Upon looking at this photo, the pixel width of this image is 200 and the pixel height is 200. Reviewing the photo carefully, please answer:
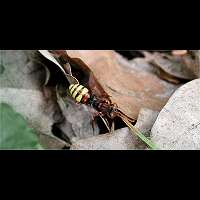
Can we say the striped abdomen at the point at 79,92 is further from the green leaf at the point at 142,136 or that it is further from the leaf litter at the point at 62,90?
the green leaf at the point at 142,136

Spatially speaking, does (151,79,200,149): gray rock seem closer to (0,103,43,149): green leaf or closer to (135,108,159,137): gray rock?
(135,108,159,137): gray rock

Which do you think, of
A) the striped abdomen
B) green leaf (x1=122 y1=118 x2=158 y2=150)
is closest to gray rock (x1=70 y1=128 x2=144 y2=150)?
green leaf (x1=122 y1=118 x2=158 y2=150)

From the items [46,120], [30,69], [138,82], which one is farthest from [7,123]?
[138,82]

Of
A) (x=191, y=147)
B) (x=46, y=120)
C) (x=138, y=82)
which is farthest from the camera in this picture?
(x=138, y=82)

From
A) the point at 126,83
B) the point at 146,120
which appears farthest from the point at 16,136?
the point at 126,83

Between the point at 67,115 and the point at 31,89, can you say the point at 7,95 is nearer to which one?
the point at 31,89

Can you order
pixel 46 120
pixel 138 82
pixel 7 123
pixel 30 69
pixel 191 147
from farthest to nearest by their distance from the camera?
pixel 138 82 < pixel 30 69 < pixel 46 120 < pixel 191 147 < pixel 7 123

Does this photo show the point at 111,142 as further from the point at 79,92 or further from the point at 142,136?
the point at 79,92
